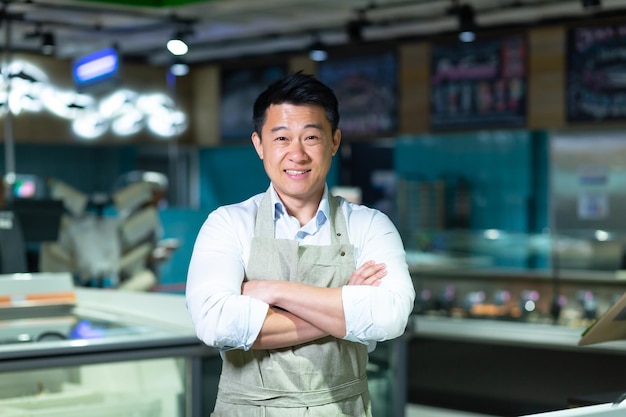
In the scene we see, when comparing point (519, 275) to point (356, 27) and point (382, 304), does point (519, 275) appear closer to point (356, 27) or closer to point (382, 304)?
point (356, 27)

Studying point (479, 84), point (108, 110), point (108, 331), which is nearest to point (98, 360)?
point (108, 331)

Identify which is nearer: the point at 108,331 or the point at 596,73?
the point at 108,331

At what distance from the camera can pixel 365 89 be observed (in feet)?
32.9

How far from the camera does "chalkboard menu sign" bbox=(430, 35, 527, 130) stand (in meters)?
8.77

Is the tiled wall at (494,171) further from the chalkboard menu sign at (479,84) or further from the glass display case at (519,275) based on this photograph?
the glass display case at (519,275)

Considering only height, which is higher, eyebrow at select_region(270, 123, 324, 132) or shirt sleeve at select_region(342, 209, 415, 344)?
eyebrow at select_region(270, 123, 324, 132)

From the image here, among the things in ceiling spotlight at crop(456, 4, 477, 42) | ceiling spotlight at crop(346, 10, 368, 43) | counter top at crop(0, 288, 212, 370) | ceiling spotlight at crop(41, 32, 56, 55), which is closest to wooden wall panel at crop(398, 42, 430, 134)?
ceiling spotlight at crop(346, 10, 368, 43)

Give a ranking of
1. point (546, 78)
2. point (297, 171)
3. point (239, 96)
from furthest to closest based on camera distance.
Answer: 1. point (239, 96)
2. point (546, 78)
3. point (297, 171)

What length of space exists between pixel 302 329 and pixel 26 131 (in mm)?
9091

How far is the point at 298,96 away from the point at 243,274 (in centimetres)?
41

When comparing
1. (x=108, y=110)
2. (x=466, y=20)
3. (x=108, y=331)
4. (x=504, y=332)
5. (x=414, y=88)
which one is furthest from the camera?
(x=108, y=110)

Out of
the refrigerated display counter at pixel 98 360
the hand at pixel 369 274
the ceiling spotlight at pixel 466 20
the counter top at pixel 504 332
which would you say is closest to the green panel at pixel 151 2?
the ceiling spotlight at pixel 466 20

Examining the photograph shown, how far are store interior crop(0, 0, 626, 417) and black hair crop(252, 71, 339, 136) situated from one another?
2.79 feet

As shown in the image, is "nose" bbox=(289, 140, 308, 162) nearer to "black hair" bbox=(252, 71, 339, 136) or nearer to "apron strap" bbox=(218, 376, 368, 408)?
"black hair" bbox=(252, 71, 339, 136)
